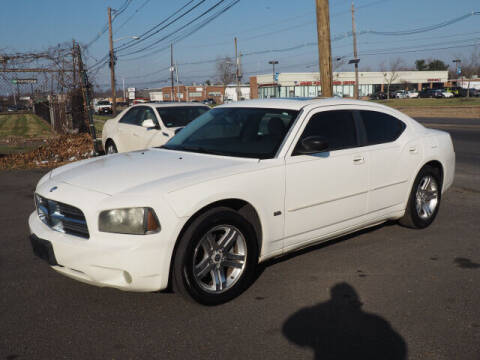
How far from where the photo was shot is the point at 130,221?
11.2ft

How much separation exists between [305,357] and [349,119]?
272 cm

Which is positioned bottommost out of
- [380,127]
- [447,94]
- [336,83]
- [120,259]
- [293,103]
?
[120,259]

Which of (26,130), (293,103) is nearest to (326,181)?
(293,103)

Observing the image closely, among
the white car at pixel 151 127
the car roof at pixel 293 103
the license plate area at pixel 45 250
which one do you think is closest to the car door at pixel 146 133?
the white car at pixel 151 127

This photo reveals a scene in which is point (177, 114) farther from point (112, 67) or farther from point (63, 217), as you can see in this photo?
point (112, 67)

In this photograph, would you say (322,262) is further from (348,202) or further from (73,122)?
(73,122)

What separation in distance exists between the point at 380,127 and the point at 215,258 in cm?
260

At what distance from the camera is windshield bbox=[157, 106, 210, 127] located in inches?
392

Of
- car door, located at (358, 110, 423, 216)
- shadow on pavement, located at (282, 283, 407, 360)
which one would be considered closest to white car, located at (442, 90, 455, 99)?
car door, located at (358, 110, 423, 216)

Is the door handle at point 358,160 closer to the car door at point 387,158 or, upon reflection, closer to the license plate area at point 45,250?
the car door at point 387,158

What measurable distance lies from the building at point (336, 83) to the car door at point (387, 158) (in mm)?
76977

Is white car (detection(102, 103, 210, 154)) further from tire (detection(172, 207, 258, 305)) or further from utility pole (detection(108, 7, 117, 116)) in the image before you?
utility pole (detection(108, 7, 117, 116))

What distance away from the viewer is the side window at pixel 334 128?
4660 mm

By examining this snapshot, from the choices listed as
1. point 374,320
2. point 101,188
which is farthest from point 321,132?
point 101,188
